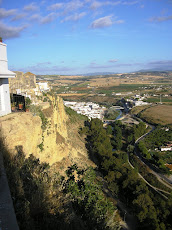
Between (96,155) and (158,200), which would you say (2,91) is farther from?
(96,155)

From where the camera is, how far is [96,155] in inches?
727

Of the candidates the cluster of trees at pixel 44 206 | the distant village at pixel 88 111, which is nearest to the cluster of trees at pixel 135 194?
the cluster of trees at pixel 44 206

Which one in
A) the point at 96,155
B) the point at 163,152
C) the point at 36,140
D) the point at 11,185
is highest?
the point at 11,185

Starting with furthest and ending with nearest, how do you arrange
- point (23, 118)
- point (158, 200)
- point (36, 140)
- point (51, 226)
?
point (158, 200)
point (36, 140)
point (23, 118)
point (51, 226)

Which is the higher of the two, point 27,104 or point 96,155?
point 27,104

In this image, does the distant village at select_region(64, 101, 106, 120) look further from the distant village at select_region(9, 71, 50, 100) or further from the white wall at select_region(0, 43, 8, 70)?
the white wall at select_region(0, 43, 8, 70)

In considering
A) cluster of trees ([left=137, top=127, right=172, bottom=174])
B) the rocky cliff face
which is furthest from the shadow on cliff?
cluster of trees ([left=137, top=127, right=172, bottom=174])

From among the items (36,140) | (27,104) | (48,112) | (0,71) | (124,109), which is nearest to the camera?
(0,71)

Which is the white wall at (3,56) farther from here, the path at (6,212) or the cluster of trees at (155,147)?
the cluster of trees at (155,147)

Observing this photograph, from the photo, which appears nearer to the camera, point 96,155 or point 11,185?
point 11,185

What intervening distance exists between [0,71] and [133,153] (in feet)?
64.1

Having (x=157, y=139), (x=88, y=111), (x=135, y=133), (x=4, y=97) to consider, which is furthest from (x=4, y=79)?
(x=88, y=111)

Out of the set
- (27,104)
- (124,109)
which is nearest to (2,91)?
(27,104)

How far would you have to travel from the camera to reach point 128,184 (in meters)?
13.4
